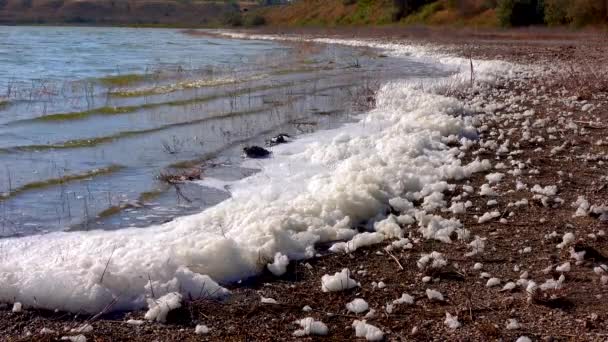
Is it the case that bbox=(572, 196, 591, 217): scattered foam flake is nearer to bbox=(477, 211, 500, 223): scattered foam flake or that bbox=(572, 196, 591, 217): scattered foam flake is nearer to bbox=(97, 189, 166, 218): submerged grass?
bbox=(477, 211, 500, 223): scattered foam flake

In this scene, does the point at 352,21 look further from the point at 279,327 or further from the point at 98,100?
the point at 279,327

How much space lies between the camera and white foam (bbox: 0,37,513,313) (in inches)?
193

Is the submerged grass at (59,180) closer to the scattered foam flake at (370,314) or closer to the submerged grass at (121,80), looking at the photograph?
the scattered foam flake at (370,314)

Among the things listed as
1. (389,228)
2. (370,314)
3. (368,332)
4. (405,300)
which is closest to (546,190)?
(389,228)

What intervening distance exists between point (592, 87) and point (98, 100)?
1264cm

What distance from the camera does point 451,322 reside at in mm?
4332

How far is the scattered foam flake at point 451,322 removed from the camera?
4.30 metres

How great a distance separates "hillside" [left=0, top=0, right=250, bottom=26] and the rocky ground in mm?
102929

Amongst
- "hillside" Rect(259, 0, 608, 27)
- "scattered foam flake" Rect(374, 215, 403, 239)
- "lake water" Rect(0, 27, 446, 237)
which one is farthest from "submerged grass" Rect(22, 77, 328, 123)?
"hillside" Rect(259, 0, 608, 27)

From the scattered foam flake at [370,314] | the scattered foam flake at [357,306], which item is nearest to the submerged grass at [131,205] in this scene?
the scattered foam flake at [357,306]

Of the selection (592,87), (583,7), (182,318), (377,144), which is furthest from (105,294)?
(583,7)

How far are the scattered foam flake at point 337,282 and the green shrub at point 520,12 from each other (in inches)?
1869

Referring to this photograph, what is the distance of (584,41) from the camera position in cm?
3369

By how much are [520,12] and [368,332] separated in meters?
49.6
